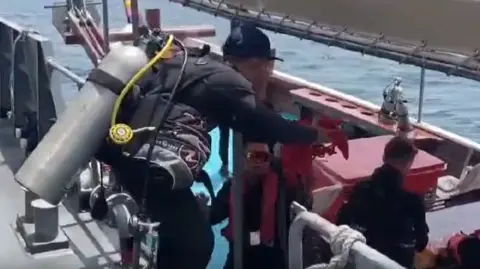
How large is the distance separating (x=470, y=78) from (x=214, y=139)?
2544 mm

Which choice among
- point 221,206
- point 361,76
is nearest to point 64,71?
point 221,206

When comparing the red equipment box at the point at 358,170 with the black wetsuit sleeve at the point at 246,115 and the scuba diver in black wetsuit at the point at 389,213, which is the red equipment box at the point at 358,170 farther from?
the black wetsuit sleeve at the point at 246,115

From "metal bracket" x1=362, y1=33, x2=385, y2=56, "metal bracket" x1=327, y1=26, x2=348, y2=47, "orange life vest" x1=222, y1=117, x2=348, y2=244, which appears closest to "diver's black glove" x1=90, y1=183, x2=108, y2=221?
"orange life vest" x1=222, y1=117, x2=348, y2=244

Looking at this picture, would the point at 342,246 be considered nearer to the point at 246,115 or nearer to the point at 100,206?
the point at 246,115

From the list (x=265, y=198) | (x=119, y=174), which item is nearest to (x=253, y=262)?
(x=265, y=198)

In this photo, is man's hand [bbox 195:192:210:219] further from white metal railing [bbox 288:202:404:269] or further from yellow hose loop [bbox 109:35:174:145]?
white metal railing [bbox 288:202:404:269]

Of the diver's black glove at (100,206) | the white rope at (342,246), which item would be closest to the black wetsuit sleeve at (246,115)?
the white rope at (342,246)

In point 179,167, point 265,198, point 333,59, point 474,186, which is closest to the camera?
point 179,167

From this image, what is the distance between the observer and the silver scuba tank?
9.70ft

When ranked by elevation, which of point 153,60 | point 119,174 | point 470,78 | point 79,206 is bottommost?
point 79,206

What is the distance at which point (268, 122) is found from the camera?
118 inches

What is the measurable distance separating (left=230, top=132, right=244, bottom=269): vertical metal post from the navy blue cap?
0.33 m

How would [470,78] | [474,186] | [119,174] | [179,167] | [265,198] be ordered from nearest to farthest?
[470,78], [179,167], [119,174], [265,198], [474,186]

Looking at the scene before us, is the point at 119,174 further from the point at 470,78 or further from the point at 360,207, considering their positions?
the point at 470,78
